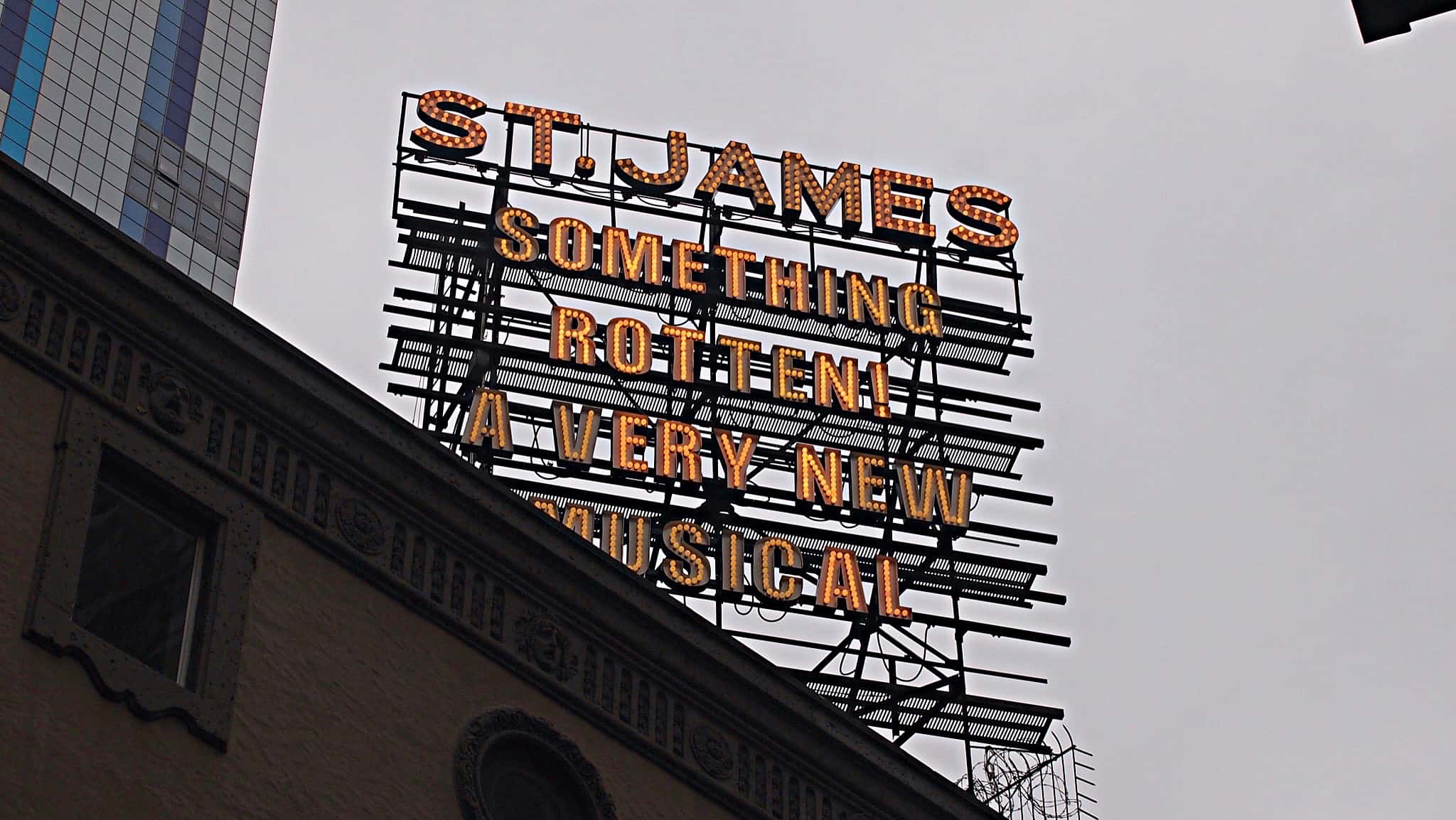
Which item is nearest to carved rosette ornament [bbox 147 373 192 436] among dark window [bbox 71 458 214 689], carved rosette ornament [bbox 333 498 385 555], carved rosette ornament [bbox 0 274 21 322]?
dark window [bbox 71 458 214 689]

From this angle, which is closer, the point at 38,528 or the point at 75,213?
the point at 38,528

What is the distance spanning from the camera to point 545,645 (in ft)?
64.7

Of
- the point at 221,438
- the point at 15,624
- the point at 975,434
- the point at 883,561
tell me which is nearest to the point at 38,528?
Answer: the point at 15,624

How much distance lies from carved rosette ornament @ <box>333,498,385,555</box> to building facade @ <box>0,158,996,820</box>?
24mm

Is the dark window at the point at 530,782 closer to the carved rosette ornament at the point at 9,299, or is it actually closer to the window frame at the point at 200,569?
the window frame at the point at 200,569

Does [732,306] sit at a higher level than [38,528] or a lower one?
higher

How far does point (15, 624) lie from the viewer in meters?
15.5

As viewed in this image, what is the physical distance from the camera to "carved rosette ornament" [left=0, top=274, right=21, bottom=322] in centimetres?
1678

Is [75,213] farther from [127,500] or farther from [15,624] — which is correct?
[15,624]

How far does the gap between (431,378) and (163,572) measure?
17484 millimetres

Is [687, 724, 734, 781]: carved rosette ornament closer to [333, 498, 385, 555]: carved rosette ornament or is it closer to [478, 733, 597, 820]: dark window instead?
[478, 733, 597, 820]: dark window

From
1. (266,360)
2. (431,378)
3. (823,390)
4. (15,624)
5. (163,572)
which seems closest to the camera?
(15,624)

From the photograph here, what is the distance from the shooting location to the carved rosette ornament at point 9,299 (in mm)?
16781

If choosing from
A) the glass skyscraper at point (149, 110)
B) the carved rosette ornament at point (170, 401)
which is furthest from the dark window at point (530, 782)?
the glass skyscraper at point (149, 110)
